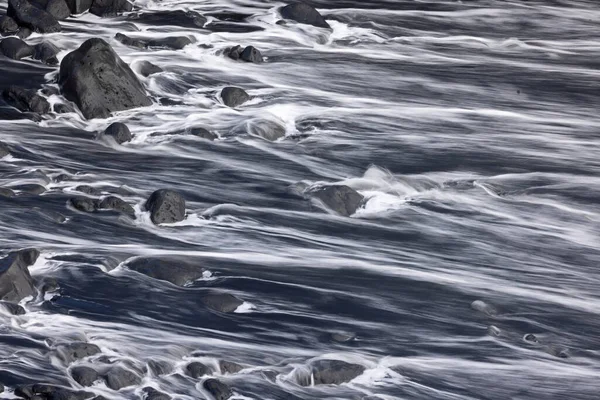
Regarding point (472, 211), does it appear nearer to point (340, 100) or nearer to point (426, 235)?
point (426, 235)

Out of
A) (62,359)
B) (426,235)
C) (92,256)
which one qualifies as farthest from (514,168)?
(62,359)

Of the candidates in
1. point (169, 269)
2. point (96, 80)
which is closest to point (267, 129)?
point (96, 80)

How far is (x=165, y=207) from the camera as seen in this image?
717 cm

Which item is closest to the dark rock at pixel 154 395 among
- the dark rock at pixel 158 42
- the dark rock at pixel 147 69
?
the dark rock at pixel 147 69

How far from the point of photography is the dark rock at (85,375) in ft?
17.4

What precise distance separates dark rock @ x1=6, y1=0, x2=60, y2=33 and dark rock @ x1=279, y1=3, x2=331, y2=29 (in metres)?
2.45

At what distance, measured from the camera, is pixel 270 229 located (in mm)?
7281

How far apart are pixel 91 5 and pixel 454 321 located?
20.0ft

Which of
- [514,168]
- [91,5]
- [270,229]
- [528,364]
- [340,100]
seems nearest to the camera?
[528,364]

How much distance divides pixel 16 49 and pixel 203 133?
7.34 feet

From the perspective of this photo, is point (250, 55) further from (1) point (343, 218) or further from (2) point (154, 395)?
(2) point (154, 395)

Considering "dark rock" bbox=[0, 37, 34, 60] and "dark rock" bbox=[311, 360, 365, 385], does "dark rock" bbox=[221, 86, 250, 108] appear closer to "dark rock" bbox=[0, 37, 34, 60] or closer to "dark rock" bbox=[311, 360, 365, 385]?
"dark rock" bbox=[0, 37, 34, 60]

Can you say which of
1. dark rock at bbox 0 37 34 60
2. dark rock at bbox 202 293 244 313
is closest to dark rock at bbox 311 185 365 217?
dark rock at bbox 202 293 244 313

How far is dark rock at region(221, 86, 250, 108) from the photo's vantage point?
913 centimetres
